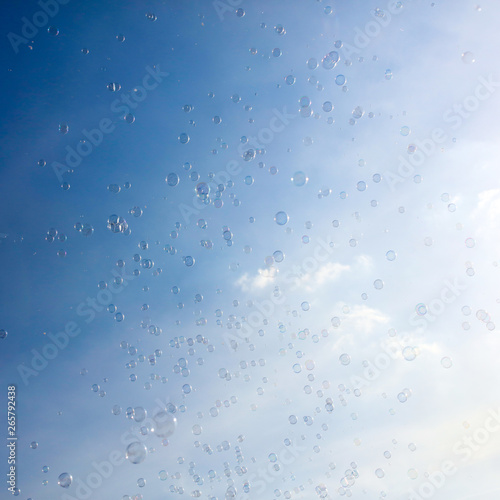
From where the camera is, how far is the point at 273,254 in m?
15.6

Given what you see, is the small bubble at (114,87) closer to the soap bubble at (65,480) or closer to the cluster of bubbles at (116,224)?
the cluster of bubbles at (116,224)

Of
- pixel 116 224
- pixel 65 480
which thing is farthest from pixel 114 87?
pixel 65 480

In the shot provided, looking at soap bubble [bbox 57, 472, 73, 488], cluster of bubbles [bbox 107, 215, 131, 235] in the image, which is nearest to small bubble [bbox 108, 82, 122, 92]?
cluster of bubbles [bbox 107, 215, 131, 235]

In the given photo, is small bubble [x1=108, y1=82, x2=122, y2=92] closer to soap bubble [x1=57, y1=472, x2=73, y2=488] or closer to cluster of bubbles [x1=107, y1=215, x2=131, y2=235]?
cluster of bubbles [x1=107, y1=215, x2=131, y2=235]

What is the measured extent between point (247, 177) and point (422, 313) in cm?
778

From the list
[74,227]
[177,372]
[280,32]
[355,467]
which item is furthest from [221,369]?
[280,32]

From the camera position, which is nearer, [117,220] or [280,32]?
[280,32]

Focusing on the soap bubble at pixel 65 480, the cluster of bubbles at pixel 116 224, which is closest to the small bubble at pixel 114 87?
the cluster of bubbles at pixel 116 224

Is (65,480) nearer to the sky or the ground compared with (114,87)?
nearer to the ground

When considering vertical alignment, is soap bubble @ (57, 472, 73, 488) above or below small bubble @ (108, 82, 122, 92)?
below

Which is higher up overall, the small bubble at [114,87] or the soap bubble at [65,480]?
the small bubble at [114,87]

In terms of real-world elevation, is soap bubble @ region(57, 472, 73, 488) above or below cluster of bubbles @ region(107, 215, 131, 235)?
below

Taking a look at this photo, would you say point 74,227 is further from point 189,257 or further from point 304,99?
point 304,99

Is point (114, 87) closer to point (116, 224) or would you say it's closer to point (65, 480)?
point (116, 224)
